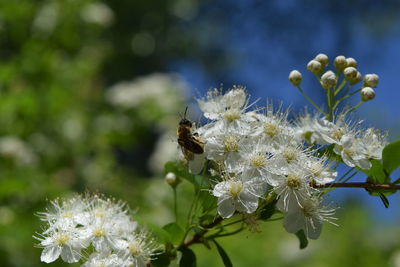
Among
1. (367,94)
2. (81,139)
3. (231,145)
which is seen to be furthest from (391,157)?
(81,139)

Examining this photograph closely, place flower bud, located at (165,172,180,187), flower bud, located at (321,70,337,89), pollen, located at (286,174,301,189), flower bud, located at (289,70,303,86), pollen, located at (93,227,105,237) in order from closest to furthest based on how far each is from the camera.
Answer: pollen, located at (286,174,301,189), pollen, located at (93,227,105,237), flower bud, located at (321,70,337,89), flower bud, located at (289,70,303,86), flower bud, located at (165,172,180,187)

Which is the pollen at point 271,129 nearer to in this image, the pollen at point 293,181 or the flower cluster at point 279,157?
the flower cluster at point 279,157

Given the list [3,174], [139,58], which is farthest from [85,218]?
[139,58]

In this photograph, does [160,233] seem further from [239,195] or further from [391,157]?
[391,157]

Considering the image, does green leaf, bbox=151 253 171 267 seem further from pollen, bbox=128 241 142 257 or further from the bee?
the bee

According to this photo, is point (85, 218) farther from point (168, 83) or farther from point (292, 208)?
point (168, 83)

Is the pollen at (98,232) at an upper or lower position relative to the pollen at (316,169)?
upper

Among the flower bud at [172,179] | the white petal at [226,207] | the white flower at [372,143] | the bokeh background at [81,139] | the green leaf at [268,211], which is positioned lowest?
the green leaf at [268,211]

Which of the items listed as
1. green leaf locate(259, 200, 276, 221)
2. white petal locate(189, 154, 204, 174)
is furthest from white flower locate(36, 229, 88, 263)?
green leaf locate(259, 200, 276, 221)

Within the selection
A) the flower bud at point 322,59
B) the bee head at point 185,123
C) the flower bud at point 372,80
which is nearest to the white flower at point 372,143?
the flower bud at point 372,80
